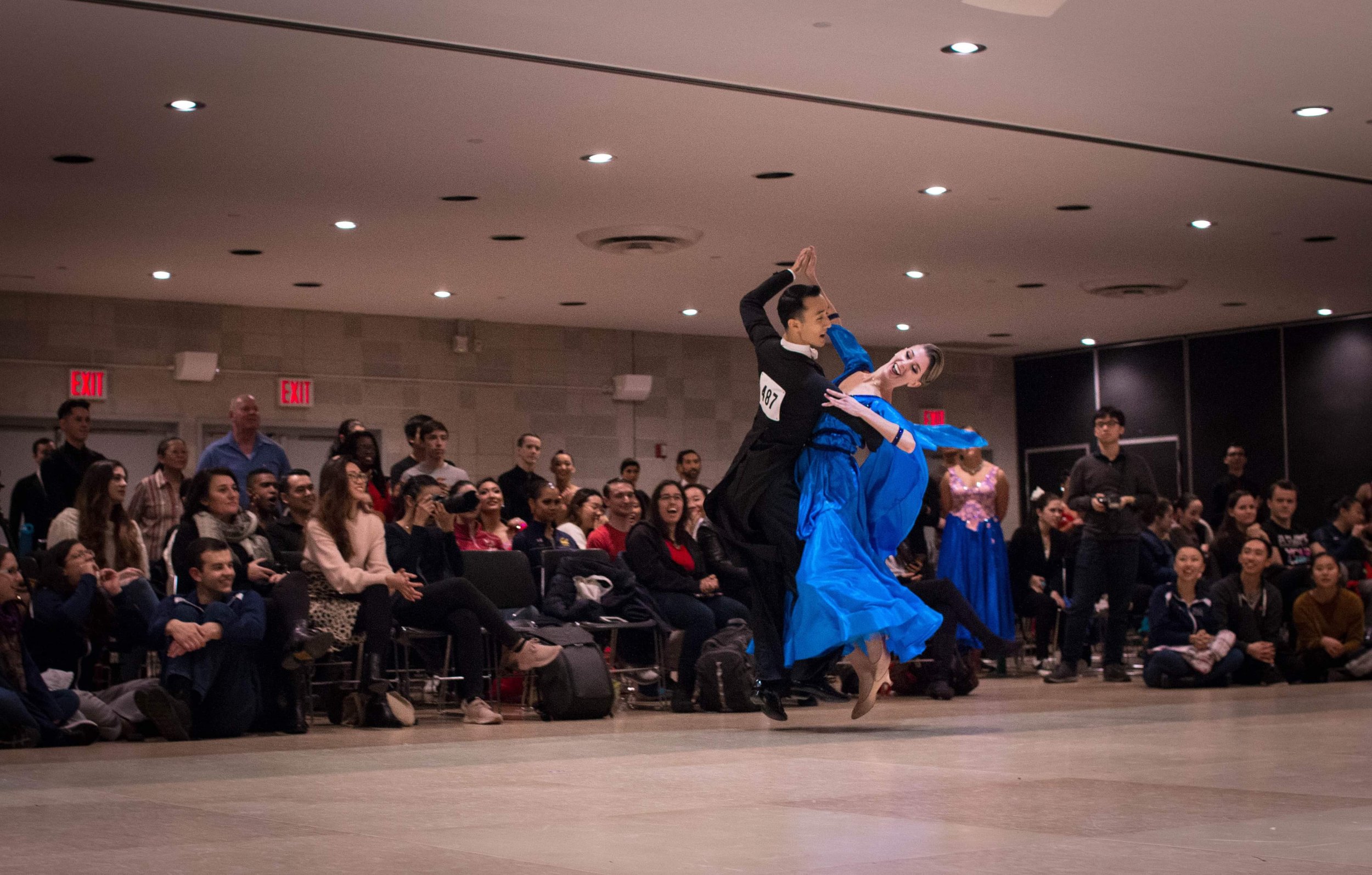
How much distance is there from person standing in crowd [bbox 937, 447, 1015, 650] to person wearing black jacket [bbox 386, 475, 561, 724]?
3219mm

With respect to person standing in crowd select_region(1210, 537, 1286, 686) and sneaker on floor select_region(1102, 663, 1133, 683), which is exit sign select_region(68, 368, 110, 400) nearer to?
sneaker on floor select_region(1102, 663, 1133, 683)

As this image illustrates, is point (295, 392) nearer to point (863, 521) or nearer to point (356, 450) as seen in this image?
point (356, 450)

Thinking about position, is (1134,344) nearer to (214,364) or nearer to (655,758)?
(214,364)

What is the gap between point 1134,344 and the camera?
1816 cm

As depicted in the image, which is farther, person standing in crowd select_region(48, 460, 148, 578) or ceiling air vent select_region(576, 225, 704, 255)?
ceiling air vent select_region(576, 225, 704, 255)

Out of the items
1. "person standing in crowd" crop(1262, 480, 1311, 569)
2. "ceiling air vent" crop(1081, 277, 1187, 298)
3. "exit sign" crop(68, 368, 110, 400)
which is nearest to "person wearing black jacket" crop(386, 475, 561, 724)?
"person standing in crowd" crop(1262, 480, 1311, 569)

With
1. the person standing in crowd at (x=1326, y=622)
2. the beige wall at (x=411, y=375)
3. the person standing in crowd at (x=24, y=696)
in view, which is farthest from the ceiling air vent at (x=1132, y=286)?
the person standing in crowd at (x=24, y=696)

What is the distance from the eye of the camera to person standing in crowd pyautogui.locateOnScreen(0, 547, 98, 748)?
5578 mm

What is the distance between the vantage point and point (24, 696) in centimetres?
566

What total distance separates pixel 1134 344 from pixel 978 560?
9.81 meters

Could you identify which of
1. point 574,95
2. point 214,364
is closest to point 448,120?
point 574,95

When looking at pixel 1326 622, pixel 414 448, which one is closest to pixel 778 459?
pixel 414 448

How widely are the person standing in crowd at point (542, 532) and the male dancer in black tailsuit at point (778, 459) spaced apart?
267 centimetres

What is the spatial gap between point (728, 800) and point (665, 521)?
4.20 m
